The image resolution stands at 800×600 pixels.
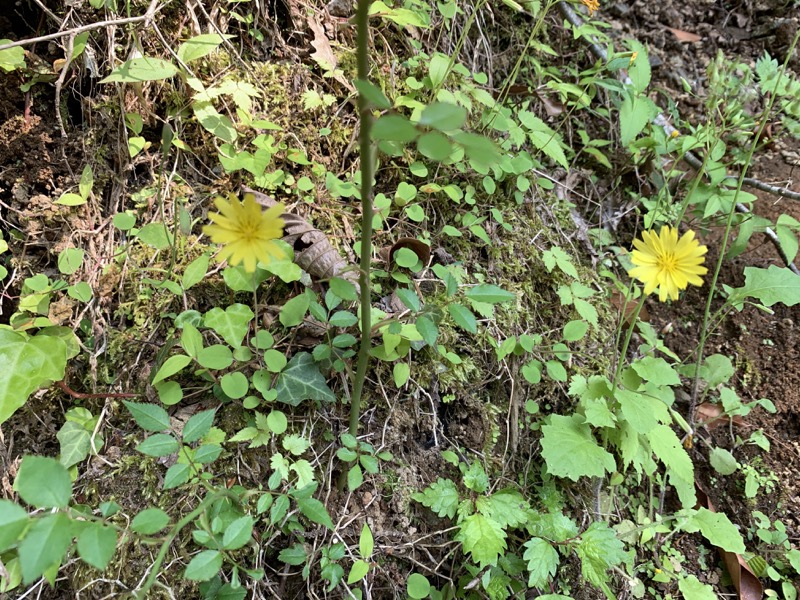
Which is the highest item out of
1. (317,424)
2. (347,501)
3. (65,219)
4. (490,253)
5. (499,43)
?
(499,43)

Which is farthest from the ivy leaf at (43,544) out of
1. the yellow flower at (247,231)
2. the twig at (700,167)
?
the twig at (700,167)

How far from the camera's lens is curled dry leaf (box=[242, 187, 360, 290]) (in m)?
1.62

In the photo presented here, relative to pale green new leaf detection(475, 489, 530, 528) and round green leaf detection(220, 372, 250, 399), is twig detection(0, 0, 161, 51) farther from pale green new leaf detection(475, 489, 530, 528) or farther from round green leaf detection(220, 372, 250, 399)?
pale green new leaf detection(475, 489, 530, 528)

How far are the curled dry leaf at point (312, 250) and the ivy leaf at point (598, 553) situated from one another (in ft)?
3.51

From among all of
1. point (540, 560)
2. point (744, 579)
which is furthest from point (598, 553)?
point (744, 579)

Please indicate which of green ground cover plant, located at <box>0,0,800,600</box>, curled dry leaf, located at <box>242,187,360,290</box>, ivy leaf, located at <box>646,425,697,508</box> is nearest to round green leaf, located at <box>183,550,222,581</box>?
green ground cover plant, located at <box>0,0,800,600</box>

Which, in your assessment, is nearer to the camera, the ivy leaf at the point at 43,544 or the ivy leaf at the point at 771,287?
the ivy leaf at the point at 43,544

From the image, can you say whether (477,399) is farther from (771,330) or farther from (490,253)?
(771,330)

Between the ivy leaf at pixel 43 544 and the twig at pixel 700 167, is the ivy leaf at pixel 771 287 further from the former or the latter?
the ivy leaf at pixel 43 544

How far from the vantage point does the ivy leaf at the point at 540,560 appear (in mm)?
1452

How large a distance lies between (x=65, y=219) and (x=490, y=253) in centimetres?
150

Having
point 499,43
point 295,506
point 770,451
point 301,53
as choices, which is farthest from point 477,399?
point 499,43

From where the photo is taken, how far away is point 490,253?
6.58 feet

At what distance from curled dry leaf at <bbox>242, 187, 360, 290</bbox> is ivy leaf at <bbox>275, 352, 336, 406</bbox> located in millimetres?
291
